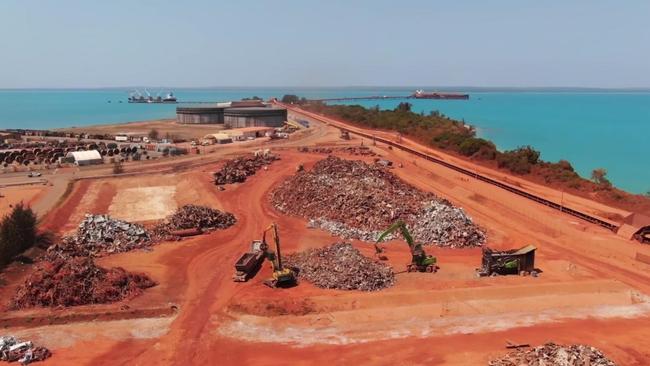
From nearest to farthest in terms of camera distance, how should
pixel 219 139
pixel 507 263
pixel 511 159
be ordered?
pixel 507 263
pixel 511 159
pixel 219 139

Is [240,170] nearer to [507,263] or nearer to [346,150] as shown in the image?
[346,150]

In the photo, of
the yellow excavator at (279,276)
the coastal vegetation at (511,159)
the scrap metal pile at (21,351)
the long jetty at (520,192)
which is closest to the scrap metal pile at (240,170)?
the long jetty at (520,192)

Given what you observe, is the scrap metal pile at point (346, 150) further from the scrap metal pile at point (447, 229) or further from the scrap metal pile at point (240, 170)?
the scrap metal pile at point (447, 229)

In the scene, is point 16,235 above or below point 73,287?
above

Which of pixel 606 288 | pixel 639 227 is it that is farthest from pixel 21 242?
pixel 639 227

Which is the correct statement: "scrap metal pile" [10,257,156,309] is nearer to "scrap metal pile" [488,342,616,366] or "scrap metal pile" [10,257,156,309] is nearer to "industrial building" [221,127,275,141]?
"scrap metal pile" [488,342,616,366]

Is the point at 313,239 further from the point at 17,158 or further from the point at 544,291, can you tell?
the point at 17,158

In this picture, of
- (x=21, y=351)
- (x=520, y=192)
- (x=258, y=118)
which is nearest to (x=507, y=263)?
(x=520, y=192)

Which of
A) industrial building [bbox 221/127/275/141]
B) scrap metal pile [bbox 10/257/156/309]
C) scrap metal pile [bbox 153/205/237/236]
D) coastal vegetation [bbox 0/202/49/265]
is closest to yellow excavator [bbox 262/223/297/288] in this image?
scrap metal pile [bbox 10/257/156/309]
